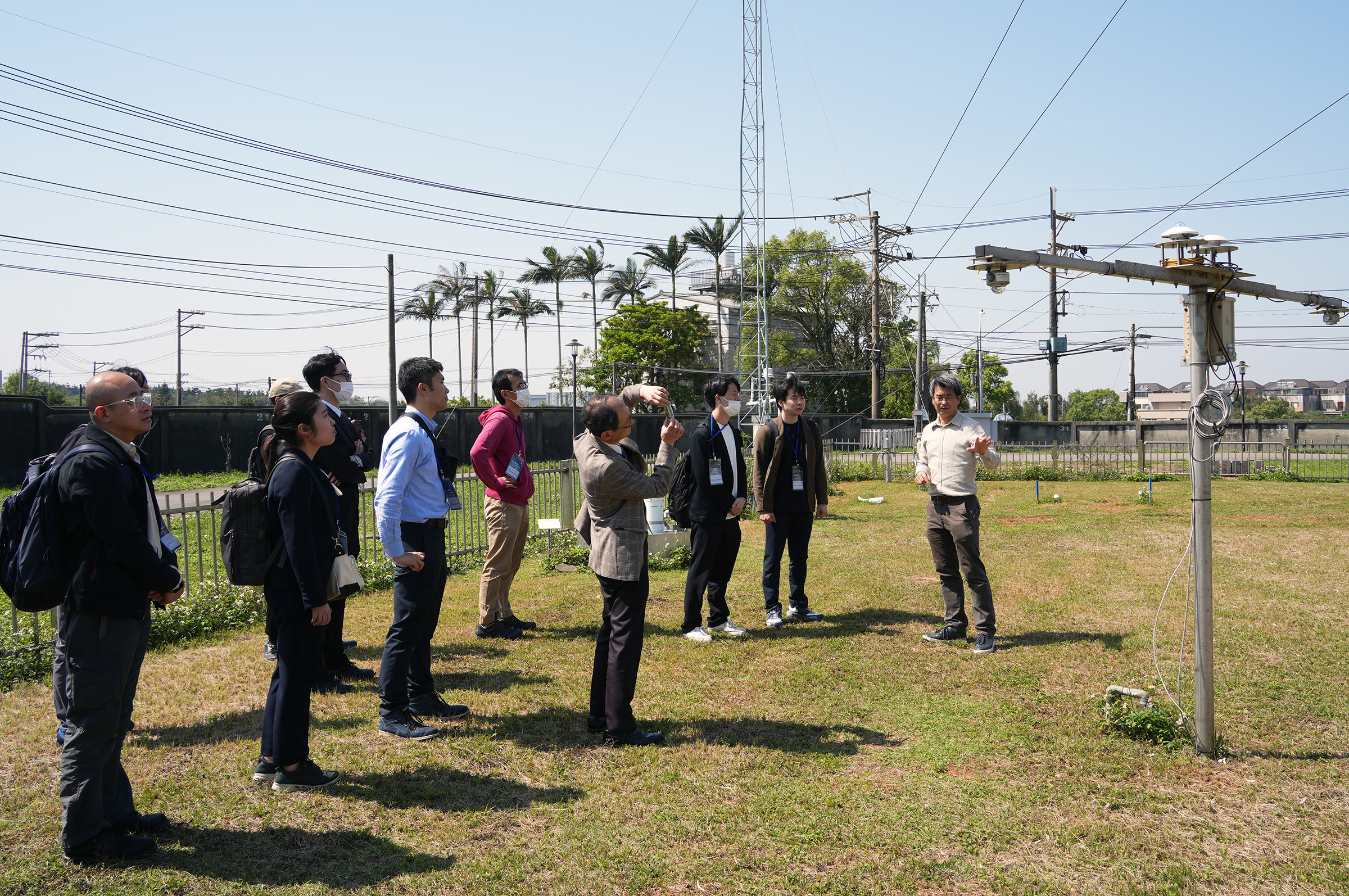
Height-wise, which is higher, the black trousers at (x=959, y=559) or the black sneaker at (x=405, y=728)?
the black trousers at (x=959, y=559)

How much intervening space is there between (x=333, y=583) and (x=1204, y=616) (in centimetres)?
420

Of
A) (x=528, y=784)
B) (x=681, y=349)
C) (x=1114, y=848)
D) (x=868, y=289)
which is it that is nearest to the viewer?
(x=1114, y=848)

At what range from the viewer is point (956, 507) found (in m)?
6.36

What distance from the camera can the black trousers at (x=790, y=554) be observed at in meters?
7.14

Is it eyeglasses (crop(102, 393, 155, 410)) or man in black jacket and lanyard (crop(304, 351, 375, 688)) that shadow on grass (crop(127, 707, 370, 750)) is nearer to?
man in black jacket and lanyard (crop(304, 351, 375, 688))

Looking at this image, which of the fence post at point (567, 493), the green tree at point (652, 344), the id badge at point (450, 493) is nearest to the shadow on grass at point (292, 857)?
the id badge at point (450, 493)

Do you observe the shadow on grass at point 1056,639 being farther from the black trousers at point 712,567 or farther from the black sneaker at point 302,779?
the black sneaker at point 302,779

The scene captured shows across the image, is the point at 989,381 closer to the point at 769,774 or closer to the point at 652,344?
the point at 652,344

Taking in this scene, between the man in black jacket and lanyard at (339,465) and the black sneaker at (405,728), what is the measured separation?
906 mm

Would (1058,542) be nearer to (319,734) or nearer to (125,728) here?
(319,734)

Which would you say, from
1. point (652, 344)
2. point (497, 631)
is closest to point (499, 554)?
point (497, 631)

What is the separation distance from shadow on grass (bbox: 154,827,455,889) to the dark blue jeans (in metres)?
0.40

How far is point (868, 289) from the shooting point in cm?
5891

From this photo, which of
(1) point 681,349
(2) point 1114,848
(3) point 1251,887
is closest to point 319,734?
(2) point 1114,848
